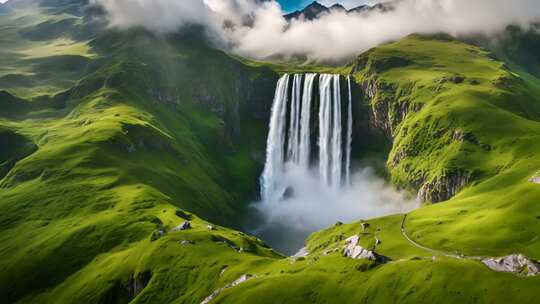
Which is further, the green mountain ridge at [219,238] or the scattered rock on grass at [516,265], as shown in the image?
the green mountain ridge at [219,238]

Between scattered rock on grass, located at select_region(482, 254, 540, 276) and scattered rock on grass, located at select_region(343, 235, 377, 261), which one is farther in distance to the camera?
scattered rock on grass, located at select_region(343, 235, 377, 261)

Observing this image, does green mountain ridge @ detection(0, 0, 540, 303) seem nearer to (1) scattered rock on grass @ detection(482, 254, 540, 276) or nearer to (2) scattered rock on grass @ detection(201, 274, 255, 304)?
(2) scattered rock on grass @ detection(201, 274, 255, 304)

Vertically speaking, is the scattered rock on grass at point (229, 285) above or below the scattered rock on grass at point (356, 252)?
below

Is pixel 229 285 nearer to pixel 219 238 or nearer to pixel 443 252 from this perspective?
pixel 219 238

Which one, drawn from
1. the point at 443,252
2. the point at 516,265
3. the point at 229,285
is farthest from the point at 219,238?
the point at 516,265

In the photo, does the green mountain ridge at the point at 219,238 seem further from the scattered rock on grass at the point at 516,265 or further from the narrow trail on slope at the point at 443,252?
the scattered rock on grass at the point at 516,265

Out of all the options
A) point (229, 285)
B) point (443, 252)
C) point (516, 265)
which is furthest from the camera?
point (229, 285)

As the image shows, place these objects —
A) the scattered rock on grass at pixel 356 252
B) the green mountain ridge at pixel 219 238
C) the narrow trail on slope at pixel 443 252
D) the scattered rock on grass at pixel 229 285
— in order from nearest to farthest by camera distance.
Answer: the green mountain ridge at pixel 219 238 < the narrow trail on slope at pixel 443 252 < the scattered rock on grass at pixel 356 252 < the scattered rock on grass at pixel 229 285

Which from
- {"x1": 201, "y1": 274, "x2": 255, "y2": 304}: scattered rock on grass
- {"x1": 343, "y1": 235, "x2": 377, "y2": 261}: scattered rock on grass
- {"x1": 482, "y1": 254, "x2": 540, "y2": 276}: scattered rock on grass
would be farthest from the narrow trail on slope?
{"x1": 201, "y1": 274, "x2": 255, "y2": 304}: scattered rock on grass

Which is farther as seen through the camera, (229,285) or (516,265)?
(229,285)

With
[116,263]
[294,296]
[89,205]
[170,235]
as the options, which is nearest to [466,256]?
[294,296]

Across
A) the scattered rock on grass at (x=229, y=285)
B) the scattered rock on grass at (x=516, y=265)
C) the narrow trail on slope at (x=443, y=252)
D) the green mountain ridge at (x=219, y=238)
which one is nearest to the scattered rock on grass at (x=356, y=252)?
the green mountain ridge at (x=219, y=238)

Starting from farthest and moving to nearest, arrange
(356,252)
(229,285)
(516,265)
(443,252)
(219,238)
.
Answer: (219,238), (356,252), (229,285), (443,252), (516,265)

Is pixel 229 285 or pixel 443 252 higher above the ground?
pixel 443 252
